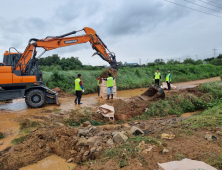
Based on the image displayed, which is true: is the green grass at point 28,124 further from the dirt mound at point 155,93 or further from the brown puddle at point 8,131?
the dirt mound at point 155,93

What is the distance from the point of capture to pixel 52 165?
386 centimetres

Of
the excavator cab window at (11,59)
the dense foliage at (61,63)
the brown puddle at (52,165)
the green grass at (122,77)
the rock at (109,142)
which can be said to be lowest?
the brown puddle at (52,165)

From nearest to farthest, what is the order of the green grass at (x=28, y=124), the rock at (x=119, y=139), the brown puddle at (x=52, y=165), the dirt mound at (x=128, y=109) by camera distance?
the brown puddle at (x=52, y=165)
the rock at (x=119, y=139)
the green grass at (x=28, y=124)
the dirt mound at (x=128, y=109)

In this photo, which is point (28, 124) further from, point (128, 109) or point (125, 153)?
point (128, 109)

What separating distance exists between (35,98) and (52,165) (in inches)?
221

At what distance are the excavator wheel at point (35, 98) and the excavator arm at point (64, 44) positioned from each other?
124cm

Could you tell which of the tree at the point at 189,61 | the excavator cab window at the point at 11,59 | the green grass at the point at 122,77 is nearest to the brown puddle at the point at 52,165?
the excavator cab window at the point at 11,59

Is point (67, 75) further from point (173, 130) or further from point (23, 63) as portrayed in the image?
point (173, 130)

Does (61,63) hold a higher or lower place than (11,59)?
higher

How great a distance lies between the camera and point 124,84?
17.3m

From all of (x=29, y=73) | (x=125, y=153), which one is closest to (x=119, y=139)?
(x=125, y=153)

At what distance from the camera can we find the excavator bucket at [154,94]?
9.67m

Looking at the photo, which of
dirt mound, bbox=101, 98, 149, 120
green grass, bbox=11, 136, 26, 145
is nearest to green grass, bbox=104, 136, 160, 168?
green grass, bbox=11, 136, 26, 145

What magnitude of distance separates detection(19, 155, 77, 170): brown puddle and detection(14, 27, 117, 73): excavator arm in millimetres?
5981
